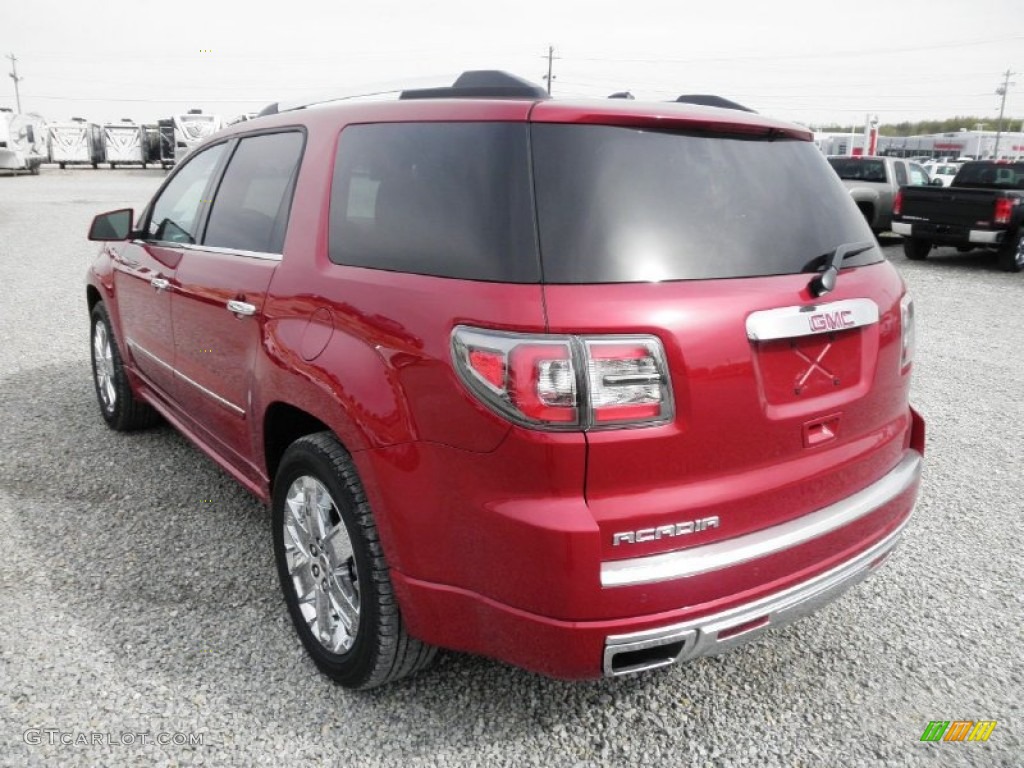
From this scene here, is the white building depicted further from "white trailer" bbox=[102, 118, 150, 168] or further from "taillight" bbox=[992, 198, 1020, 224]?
"taillight" bbox=[992, 198, 1020, 224]

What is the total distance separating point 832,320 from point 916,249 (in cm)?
1383

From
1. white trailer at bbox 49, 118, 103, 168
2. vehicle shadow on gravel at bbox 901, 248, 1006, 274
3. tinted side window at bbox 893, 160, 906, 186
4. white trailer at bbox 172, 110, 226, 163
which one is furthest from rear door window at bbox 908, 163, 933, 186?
white trailer at bbox 49, 118, 103, 168

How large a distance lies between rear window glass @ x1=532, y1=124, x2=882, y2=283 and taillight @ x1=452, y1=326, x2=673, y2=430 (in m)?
0.17

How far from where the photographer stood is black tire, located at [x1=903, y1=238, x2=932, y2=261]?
14.1 m

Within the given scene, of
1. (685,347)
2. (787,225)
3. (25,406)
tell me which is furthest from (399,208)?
(25,406)

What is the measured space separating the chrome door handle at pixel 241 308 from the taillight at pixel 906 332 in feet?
7.02

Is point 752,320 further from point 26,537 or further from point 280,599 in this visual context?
point 26,537

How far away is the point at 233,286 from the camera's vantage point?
299 centimetres

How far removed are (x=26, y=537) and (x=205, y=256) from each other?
1.52m

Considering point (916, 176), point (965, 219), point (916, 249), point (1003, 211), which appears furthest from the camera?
point (916, 176)

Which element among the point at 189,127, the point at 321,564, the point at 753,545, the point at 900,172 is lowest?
the point at 321,564

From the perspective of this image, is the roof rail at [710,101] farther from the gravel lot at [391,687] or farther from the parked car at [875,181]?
the parked car at [875,181]

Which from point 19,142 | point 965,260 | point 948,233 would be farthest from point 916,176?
point 19,142

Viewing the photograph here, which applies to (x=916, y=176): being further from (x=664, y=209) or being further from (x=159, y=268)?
(x=664, y=209)
